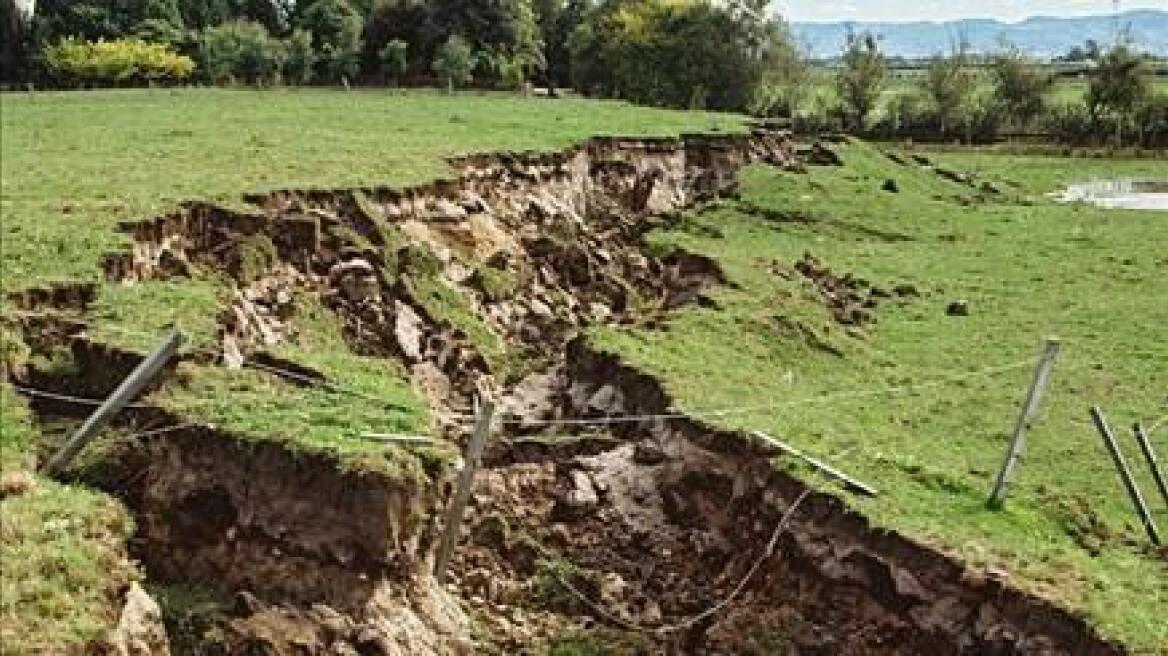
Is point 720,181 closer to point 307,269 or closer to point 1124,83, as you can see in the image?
point 307,269

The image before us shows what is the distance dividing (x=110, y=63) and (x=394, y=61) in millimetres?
14035

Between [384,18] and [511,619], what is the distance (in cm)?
4566

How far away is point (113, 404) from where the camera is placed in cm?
1158

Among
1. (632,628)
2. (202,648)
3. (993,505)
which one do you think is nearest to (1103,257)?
(993,505)

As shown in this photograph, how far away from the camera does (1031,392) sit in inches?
501

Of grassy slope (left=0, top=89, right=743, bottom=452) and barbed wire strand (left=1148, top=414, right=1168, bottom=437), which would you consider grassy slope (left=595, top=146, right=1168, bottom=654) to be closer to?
barbed wire strand (left=1148, top=414, right=1168, bottom=437)

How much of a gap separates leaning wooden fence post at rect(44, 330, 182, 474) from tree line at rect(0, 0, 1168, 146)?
101 ft

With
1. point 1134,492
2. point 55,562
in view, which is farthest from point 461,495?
point 1134,492

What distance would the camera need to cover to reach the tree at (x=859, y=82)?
62281 millimetres

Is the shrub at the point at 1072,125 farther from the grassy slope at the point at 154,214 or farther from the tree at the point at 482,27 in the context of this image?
the grassy slope at the point at 154,214

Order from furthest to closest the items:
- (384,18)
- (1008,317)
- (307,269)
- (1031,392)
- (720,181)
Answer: (384,18)
(720,181)
(1008,317)
(307,269)
(1031,392)

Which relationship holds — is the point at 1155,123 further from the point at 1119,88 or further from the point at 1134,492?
the point at 1134,492

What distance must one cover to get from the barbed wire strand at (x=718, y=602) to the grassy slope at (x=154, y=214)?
7.45 ft

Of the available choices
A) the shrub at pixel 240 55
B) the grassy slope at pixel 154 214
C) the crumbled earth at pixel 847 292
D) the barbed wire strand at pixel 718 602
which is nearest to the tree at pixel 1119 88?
the shrub at pixel 240 55
